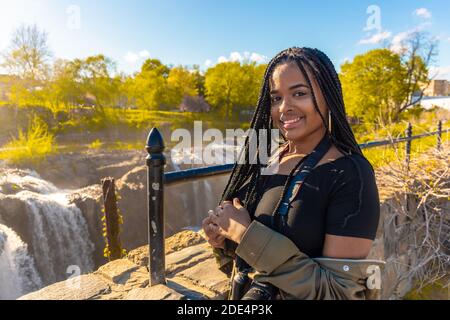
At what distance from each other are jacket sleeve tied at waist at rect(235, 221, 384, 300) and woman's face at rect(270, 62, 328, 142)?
1.60 ft

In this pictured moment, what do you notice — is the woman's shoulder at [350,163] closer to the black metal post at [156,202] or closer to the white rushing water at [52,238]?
the black metal post at [156,202]

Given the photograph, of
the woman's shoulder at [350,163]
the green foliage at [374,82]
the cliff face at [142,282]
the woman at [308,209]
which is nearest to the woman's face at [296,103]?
the woman at [308,209]

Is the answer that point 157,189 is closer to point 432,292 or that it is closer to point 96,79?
point 432,292

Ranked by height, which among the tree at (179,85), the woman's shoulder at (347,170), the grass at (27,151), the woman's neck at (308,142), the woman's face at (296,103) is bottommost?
the grass at (27,151)

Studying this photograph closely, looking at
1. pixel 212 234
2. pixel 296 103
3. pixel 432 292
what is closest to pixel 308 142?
pixel 296 103

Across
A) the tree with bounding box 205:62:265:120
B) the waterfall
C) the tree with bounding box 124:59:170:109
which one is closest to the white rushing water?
the waterfall

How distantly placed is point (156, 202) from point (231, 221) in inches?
25.6

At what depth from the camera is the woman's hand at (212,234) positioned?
4.76 feet

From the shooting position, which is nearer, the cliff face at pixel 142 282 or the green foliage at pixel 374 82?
the cliff face at pixel 142 282

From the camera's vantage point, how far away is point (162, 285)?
6.16ft

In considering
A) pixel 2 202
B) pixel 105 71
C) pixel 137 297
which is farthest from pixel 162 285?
pixel 105 71

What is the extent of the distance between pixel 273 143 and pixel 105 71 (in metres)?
38.7

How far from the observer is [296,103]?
1.34 meters

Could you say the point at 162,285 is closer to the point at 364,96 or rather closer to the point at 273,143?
the point at 273,143
